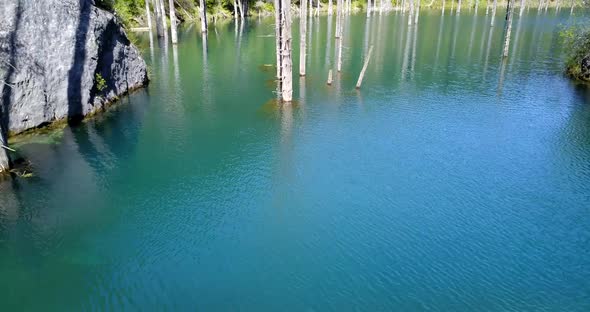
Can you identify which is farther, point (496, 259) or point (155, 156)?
point (155, 156)

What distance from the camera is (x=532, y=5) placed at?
8606 centimetres

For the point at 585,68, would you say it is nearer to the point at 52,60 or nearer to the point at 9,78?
the point at 52,60

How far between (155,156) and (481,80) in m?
25.1

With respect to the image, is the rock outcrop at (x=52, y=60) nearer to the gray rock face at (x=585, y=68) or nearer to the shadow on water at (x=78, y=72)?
the shadow on water at (x=78, y=72)

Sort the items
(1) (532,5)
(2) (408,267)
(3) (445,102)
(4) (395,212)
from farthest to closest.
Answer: (1) (532,5), (3) (445,102), (4) (395,212), (2) (408,267)

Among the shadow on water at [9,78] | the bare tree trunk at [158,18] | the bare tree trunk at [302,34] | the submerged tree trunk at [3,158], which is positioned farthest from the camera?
the bare tree trunk at [158,18]

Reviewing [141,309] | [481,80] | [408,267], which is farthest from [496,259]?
[481,80]

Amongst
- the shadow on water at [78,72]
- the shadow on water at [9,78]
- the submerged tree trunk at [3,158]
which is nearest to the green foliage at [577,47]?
the shadow on water at [78,72]

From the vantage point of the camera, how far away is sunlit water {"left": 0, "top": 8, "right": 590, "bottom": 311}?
12.0 metres

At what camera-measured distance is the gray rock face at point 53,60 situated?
20.3 metres

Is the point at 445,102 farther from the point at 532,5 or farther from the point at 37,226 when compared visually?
the point at 532,5

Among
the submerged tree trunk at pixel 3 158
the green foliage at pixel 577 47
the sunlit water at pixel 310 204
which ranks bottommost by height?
the sunlit water at pixel 310 204

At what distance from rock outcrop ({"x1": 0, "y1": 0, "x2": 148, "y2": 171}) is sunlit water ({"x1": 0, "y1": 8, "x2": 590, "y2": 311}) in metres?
1.48

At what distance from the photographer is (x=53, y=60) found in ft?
72.3
